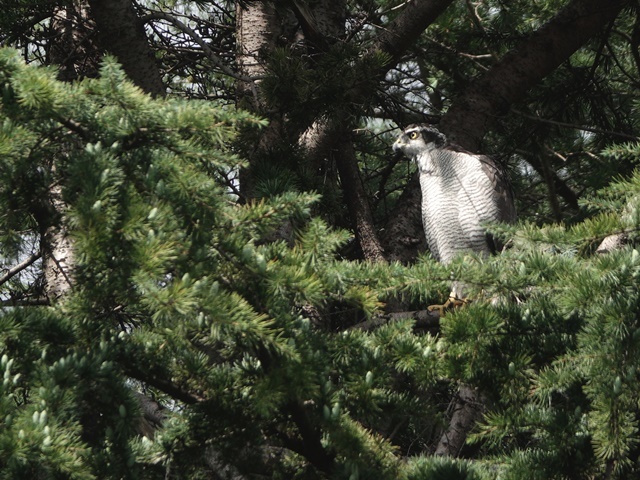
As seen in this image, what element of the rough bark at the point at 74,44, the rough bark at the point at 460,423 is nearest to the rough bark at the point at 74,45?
the rough bark at the point at 74,44

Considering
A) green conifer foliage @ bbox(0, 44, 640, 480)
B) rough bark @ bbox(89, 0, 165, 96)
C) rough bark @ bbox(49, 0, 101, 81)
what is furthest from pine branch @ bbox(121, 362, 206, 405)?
rough bark @ bbox(49, 0, 101, 81)

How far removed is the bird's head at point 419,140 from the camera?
6.19m

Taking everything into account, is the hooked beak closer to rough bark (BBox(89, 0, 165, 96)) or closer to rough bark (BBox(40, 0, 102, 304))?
rough bark (BBox(89, 0, 165, 96))

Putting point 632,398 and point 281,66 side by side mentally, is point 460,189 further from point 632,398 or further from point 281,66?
point 632,398

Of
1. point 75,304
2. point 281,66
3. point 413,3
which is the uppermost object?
point 413,3

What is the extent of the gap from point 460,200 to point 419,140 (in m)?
0.71

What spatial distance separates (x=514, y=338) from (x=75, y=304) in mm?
1557

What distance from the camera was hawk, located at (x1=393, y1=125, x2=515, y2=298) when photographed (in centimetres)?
570

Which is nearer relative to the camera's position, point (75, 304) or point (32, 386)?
point (32, 386)

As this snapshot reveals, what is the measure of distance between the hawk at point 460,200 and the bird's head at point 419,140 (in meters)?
0.10

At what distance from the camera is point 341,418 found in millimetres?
2805

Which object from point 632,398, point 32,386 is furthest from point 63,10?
point 632,398

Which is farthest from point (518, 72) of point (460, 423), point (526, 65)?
point (460, 423)

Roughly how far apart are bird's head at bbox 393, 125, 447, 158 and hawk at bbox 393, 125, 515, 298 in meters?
0.10
